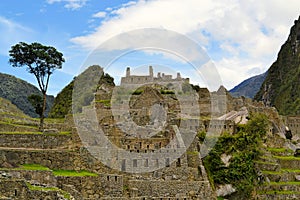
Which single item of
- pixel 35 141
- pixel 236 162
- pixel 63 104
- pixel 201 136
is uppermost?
pixel 63 104

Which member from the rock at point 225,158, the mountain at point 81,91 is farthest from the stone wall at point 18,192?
the mountain at point 81,91

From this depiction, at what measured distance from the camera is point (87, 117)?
3712 centimetres

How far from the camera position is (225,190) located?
34625 mm

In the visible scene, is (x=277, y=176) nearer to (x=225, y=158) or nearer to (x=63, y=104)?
(x=225, y=158)

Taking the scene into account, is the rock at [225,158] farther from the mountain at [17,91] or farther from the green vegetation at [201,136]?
the mountain at [17,91]

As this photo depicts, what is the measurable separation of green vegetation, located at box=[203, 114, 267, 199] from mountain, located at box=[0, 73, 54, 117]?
1362 inches

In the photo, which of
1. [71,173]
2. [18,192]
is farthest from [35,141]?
[18,192]

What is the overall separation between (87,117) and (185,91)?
72.9ft

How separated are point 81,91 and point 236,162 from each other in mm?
24772

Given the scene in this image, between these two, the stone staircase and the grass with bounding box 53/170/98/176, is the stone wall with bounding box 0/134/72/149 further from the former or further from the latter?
the stone staircase

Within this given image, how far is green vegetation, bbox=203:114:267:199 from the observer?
1377 inches

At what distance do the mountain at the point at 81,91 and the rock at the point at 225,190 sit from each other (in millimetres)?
19927

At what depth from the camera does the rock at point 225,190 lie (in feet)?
113

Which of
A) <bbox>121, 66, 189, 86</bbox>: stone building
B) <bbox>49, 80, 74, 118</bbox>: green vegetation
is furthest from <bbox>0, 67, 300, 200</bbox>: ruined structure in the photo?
<bbox>121, 66, 189, 86</bbox>: stone building
